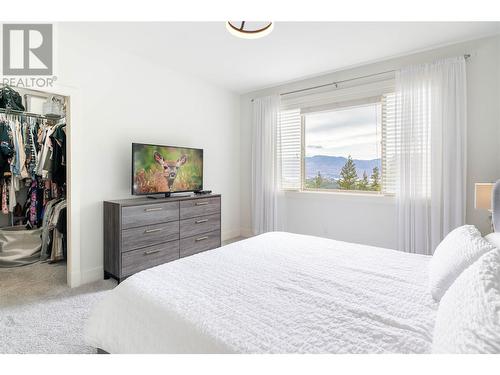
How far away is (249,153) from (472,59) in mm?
3038

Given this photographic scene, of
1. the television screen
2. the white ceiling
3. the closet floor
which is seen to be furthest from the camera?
the television screen

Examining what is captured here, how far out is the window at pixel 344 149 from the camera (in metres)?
3.59

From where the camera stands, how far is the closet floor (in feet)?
5.86

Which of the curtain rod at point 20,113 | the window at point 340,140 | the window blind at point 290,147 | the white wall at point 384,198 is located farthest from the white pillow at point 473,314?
the curtain rod at point 20,113

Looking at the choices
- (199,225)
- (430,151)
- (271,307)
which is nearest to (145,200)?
(199,225)

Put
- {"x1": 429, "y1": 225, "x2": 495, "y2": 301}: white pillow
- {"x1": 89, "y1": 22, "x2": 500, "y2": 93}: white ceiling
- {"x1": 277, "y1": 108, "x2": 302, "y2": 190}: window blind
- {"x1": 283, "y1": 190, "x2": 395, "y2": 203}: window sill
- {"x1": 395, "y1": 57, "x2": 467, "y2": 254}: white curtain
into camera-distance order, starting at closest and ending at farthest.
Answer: {"x1": 429, "y1": 225, "x2": 495, "y2": 301}: white pillow → {"x1": 89, "y1": 22, "x2": 500, "y2": 93}: white ceiling → {"x1": 395, "y1": 57, "x2": 467, "y2": 254}: white curtain → {"x1": 283, "y1": 190, "x2": 395, "y2": 203}: window sill → {"x1": 277, "y1": 108, "x2": 302, "y2": 190}: window blind

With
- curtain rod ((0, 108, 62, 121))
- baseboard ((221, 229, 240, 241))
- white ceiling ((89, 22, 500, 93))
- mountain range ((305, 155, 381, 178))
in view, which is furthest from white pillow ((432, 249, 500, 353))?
curtain rod ((0, 108, 62, 121))

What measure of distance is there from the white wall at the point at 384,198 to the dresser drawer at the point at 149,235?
1810mm

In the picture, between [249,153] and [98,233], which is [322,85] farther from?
[98,233]

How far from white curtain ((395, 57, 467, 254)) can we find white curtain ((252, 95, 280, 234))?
1.72 m

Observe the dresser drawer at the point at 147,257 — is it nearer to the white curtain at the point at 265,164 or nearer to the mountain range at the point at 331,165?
the white curtain at the point at 265,164

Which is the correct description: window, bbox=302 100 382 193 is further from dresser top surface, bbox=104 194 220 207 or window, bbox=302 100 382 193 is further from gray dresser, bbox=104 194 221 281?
gray dresser, bbox=104 194 221 281

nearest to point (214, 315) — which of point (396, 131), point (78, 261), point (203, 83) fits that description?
point (78, 261)

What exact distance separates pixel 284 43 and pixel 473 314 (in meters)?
2.85
